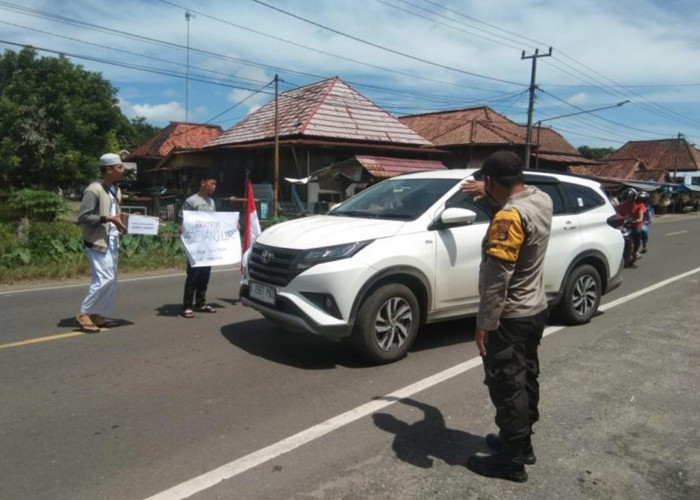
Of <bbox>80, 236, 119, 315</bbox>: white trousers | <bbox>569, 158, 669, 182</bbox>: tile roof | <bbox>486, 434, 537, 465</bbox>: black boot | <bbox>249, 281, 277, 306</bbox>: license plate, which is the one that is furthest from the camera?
<bbox>569, 158, 669, 182</bbox>: tile roof

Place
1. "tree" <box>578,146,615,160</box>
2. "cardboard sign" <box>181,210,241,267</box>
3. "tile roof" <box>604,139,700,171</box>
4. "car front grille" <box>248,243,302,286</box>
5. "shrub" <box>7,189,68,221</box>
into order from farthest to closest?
"tree" <box>578,146,615,160</box>, "tile roof" <box>604,139,700,171</box>, "shrub" <box>7,189,68,221</box>, "cardboard sign" <box>181,210,241,267</box>, "car front grille" <box>248,243,302,286</box>

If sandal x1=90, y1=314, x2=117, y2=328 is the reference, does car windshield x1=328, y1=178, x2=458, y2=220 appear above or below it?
above

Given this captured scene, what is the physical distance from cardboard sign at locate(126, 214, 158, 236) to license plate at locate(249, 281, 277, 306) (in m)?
2.08

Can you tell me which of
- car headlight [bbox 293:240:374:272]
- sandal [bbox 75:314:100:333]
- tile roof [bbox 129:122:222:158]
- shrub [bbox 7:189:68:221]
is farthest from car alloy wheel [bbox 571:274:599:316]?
tile roof [bbox 129:122:222:158]

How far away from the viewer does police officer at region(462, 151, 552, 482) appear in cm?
320

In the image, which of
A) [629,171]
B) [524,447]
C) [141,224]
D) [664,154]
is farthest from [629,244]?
[664,154]

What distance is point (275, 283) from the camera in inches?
212

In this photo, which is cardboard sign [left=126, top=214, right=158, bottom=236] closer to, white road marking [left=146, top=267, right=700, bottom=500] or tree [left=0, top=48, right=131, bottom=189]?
white road marking [left=146, top=267, right=700, bottom=500]

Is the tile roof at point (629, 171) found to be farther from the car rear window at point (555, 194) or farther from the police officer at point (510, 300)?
the police officer at point (510, 300)

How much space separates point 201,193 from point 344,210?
2232mm

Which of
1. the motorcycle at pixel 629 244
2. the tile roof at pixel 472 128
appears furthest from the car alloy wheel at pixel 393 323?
the tile roof at pixel 472 128

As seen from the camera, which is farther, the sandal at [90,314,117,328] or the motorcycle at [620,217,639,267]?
the motorcycle at [620,217,639,267]

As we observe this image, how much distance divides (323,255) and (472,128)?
33617 millimetres

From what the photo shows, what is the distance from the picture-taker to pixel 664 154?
66875 mm
